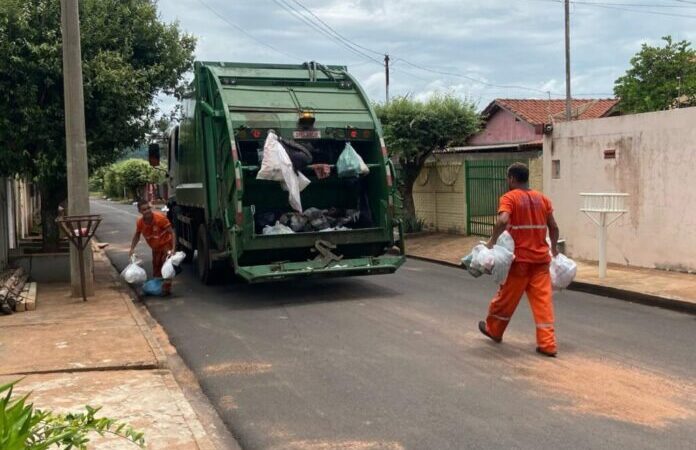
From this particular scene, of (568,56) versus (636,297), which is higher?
(568,56)

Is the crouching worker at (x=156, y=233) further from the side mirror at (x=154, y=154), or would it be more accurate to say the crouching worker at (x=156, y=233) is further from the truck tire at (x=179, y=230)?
the side mirror at (x=154, y=154)

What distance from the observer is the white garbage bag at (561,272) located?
21.8ft

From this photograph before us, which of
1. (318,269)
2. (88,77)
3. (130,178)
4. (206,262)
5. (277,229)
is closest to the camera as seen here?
(318,269)

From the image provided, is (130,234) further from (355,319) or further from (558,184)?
(355,319)

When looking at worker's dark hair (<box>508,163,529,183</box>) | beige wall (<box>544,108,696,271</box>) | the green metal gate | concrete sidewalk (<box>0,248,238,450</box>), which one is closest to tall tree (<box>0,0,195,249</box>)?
concrete sidewalk (<box>0,248,238,450</box>)

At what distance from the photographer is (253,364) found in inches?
241

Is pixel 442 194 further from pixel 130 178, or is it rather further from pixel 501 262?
pixel 130 178

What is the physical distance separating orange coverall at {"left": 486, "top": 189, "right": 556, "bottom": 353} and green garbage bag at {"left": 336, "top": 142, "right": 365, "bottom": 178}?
10.4 feet

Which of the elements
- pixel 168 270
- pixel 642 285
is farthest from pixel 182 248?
pixel 642 285

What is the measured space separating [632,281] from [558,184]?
3620 mm

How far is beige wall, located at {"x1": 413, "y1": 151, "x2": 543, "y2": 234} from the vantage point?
1755cm

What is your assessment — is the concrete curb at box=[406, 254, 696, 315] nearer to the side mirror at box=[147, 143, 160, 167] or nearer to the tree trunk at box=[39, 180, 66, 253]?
the side mirror at box=[147, 143, 160, 167]

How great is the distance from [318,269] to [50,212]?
576 centimetres

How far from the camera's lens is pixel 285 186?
9031mm
